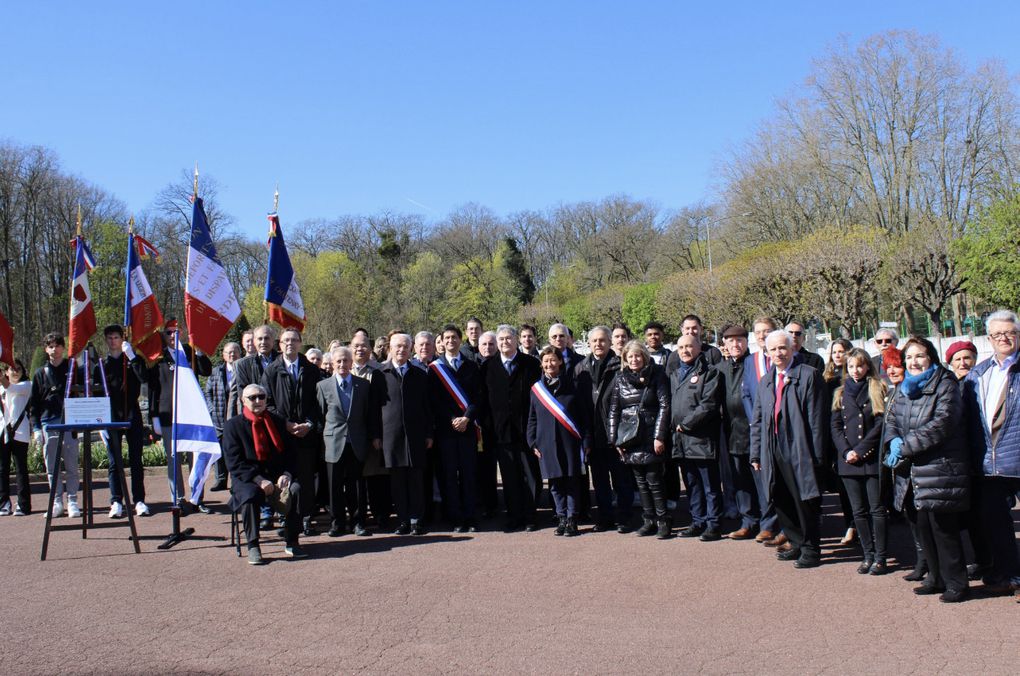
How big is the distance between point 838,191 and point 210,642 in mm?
42697

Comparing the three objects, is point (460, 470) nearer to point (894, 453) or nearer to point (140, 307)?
point (140, 307)

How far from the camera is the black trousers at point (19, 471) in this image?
396 inches

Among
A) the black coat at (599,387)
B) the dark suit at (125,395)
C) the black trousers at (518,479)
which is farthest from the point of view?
the dark suit at (125,395)

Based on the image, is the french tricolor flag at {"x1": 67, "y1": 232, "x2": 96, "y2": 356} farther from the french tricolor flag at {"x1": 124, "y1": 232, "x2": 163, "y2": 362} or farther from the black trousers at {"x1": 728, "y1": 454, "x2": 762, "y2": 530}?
the black trousers at {"x1": 728, "y1": 454, "x2": 762, "y2": 530}

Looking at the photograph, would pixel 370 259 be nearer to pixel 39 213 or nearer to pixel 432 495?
pixel 39 213

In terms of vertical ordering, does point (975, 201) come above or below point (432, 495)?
above

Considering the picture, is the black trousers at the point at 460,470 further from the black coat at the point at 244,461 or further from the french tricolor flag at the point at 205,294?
the french tricolor flag at the point at 205,294

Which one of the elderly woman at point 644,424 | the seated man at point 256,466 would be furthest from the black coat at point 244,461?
the elderly woman at point 644,424

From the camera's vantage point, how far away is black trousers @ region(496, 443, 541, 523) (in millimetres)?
8594

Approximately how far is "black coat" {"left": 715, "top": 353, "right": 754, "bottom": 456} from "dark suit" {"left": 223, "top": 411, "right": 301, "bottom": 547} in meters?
4.08

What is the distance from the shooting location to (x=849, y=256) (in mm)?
30609

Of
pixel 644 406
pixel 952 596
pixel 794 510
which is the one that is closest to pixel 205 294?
pixel 644 406

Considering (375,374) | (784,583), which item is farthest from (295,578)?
(784,583)

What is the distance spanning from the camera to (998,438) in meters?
5.47
